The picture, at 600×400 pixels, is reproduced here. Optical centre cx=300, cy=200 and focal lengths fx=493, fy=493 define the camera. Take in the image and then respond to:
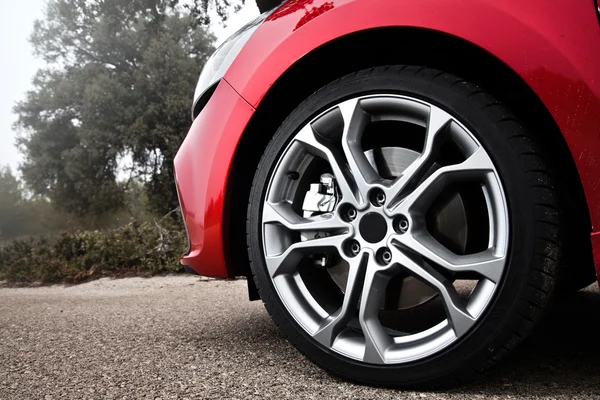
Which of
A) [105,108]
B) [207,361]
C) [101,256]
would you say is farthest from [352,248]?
[105,108]

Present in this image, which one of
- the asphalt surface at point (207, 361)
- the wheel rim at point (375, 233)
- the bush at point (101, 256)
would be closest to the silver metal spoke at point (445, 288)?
the wheel rim at point (375, 233)

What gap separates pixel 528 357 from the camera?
1790 millimetres

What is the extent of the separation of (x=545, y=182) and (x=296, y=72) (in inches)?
34.8

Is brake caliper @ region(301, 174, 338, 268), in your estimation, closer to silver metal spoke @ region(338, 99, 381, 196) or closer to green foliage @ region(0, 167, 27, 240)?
silver metal spoke @ region(338, 99, 381, 196)

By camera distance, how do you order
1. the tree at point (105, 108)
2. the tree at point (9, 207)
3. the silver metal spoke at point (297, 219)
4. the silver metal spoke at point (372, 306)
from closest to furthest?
1. the silver metal spoke at point (372, 306)
2. the silver metal spoke at point (297, 219)
3. the tree at point (105, 108)
4. the tree at point (9, 207)

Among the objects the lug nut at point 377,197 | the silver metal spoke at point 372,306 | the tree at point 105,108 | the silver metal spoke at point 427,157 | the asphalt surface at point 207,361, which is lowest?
the asphalt surface at point 207,361

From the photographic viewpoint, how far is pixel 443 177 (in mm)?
1448

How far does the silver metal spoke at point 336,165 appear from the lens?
1.59 m

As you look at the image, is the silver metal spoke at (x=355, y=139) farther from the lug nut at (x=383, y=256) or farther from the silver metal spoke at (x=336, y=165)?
the lug nut at (x=383, y=256)

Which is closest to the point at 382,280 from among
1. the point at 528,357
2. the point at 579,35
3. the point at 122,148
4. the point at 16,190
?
the point at 528,357

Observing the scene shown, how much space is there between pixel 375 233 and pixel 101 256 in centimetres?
621

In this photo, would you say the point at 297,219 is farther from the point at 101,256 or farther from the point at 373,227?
the point at 101,256

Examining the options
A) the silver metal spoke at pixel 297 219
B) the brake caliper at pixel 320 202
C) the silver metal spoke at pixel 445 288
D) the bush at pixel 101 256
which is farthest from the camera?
the bush at pixel 101 256

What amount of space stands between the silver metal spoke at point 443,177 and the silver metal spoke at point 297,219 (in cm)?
22
